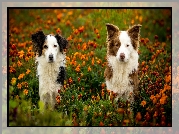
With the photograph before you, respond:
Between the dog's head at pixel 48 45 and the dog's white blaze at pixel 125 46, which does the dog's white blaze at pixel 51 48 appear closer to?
the dog's head at pixel 48 45

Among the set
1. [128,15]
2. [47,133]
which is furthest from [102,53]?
[47,133]

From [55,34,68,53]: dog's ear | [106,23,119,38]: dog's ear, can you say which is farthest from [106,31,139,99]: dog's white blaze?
[55,34,68,53]: dog's ear

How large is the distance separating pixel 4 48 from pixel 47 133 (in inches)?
63.0

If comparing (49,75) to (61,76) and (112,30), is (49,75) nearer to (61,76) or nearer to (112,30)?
(61,76)

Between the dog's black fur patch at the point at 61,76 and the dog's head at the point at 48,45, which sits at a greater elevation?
the dog's head at the point at 48,45

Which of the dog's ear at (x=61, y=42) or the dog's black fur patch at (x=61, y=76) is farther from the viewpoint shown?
the dog's black fur patch at (x=61, y=76)

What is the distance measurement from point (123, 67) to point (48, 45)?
3.93ft

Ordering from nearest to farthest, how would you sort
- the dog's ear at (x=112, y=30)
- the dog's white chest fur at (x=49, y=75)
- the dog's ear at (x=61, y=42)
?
the dog's ear at (x=112, y=30), the dog's ear at (x=61, y=42), the dog's white chest fur at (x=49, y=75)

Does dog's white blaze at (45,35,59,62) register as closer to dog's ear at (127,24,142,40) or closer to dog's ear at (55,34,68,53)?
dog's ear at (55,34,68,53)

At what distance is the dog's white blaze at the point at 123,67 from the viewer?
6.68 meters

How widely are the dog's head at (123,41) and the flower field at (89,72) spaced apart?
0.62 meters

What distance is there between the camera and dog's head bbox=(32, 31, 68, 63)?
6.71 meters

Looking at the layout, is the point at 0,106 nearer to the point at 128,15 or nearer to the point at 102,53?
the point at 102,53

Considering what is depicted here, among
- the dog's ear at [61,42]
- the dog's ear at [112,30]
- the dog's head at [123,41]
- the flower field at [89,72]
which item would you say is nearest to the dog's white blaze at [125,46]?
the dog's head at [123,41]
